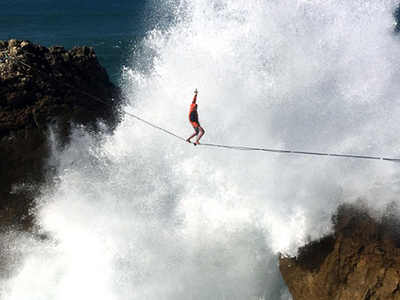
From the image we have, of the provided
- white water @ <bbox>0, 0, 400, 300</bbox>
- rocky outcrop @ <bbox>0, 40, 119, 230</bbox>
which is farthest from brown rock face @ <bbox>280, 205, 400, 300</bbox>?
rocky outcrop @ <bbox>0, 40, 119, 230</bbox>

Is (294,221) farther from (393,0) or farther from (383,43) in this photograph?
(393,0)

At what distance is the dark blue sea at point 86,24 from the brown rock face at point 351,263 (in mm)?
17760

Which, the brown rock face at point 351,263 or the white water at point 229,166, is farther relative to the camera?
the white water at point 229,166

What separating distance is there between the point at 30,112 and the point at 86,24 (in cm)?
2514

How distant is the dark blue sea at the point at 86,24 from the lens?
3005cm

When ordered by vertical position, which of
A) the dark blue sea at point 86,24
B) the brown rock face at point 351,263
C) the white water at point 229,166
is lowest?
the brown rock face at point 351,263

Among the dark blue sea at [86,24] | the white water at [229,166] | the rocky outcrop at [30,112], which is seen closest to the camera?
the white water at [229,166]

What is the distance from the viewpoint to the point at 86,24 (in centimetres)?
3638

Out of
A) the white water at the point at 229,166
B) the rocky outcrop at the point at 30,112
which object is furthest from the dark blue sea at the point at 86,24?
the white water at the point at 229,166

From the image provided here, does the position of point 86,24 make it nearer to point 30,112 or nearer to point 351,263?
point 30,112

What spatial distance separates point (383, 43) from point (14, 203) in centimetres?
1920

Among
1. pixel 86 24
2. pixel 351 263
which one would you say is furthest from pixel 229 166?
pixel 86 24

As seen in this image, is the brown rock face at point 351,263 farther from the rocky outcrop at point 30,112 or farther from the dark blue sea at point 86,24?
the dark blue sea at point 86,24

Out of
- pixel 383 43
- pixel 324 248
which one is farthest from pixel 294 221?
pixel 383 43
